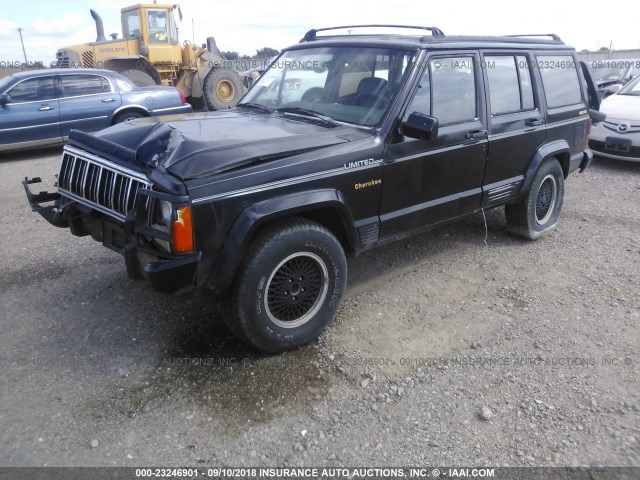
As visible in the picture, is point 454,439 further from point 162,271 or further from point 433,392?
point 162,271

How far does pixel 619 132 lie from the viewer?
831 cm

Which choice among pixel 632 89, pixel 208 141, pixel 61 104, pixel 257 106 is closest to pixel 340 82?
pixel 257 106

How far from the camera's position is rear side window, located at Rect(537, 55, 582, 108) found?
502 cm

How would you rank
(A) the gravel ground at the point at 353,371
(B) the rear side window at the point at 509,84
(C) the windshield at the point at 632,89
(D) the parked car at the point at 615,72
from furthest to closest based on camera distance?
(D) the parked car at the point at 615,72, (C) the windshield at the point at 632,89, (B) the rear side window at the point at 509,84, (A) the gravel ground at the point at 353,371

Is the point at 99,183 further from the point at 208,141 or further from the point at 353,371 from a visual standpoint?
the point at 353,371

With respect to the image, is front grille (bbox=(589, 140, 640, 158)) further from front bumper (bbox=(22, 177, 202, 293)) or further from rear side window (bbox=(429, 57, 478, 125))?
front bumper (bbox=(22, 177, 202, 293))

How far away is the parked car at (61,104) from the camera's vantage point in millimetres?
8906

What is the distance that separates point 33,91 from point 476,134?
8.23 meters

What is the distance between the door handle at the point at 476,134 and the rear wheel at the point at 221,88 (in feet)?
34.5

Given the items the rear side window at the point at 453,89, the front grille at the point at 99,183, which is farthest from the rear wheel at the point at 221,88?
the front grille at the point at 99,183

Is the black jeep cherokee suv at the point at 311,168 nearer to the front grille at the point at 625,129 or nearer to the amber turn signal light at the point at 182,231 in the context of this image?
the amber turn signal light at the point at 182,231

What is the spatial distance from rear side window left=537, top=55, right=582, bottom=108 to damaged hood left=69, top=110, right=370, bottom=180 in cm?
249

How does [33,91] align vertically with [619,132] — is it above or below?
above

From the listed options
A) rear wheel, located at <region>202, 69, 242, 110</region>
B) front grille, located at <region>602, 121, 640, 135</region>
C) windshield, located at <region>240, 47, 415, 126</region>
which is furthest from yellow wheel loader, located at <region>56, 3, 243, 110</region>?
windshield, located at <region>240, 47, 415, 126</region>
